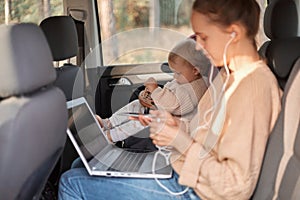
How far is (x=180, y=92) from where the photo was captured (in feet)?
7.80

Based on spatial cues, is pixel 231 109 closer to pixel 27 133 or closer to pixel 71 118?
pixel 27 133

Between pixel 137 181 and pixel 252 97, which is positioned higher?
pixel 252 97

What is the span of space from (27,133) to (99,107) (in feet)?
5.35

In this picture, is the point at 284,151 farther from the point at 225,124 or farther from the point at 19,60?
the point at 19,60

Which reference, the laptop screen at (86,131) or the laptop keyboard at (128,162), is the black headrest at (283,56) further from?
the laptop screen at (86,131)

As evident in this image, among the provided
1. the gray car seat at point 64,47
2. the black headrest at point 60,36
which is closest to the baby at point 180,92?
the gray car seat at point 64,47

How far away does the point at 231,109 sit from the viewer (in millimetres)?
1589

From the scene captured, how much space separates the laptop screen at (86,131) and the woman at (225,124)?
0.24m

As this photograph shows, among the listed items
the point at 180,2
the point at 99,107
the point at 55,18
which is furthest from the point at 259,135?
the point at 99,107

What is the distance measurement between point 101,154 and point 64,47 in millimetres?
645

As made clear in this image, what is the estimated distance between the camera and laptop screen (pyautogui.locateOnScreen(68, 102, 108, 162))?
1962 mm

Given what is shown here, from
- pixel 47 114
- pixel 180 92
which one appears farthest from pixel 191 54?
pixel 47 114

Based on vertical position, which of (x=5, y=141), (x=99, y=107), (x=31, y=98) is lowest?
(x=99, y=107)

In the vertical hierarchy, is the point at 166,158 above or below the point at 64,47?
below
